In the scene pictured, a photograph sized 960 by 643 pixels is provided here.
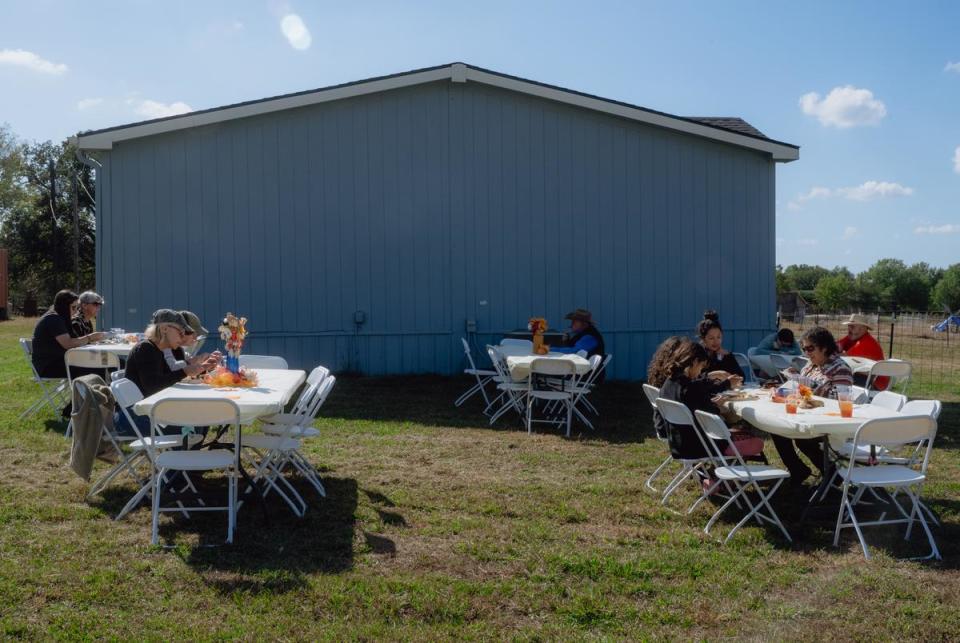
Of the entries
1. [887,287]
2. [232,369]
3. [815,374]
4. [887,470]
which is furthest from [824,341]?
[887,287]

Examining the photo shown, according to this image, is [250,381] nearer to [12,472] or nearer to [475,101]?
[12,472]

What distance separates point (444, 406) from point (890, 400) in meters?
5.32

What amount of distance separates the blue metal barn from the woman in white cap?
2.04m

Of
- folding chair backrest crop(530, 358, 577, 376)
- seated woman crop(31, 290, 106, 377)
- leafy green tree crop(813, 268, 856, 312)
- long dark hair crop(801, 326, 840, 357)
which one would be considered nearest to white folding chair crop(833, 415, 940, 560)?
long dark hair crop(801, 326, 840, 357)

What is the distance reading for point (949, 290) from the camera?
78938mm

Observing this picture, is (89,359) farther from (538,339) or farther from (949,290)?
(949,290)

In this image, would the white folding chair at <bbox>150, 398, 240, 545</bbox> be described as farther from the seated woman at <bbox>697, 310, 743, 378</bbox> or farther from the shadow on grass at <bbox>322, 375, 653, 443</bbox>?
the shadow on grass at <bbox>322, 375, 653, 443</bbox>

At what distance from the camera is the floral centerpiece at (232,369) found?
18.9 feet

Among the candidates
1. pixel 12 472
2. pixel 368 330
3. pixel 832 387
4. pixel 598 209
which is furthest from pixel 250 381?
pixel 598 209

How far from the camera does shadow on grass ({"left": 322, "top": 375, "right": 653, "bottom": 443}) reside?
28.0 feet

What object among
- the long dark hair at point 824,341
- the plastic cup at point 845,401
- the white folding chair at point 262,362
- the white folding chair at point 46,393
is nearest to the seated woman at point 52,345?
the white folding chair at point 46,393

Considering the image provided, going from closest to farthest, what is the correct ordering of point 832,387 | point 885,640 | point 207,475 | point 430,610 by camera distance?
→ point 885,640 → point 430,610 → point 832,387 → point 207,475

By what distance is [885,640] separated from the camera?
3.40 meters

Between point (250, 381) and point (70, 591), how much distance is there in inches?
86.0
